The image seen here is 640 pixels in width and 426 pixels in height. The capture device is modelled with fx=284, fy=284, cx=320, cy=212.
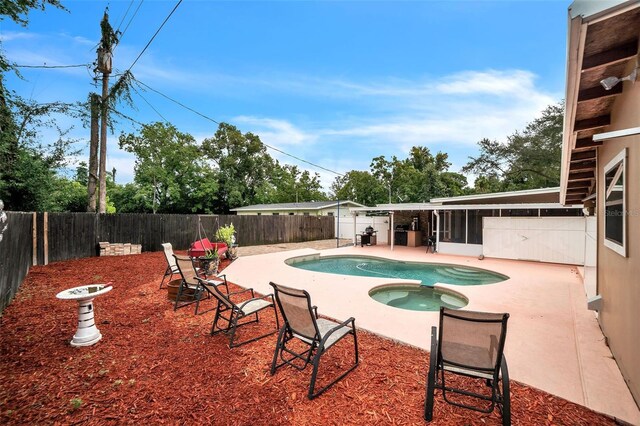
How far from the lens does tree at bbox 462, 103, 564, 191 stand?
20406mm

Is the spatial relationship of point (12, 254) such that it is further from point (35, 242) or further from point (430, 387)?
point (430, 387)

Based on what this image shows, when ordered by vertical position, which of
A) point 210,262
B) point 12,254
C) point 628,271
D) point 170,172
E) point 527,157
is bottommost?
point 210,262

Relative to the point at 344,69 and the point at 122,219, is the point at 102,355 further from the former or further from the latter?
the point at 344,69

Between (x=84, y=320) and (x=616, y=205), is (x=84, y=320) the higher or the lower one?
the lower one

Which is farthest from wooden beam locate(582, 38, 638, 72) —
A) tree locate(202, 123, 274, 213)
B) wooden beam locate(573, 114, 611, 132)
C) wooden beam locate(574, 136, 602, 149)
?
tree locate(202, 123, 274, 213)

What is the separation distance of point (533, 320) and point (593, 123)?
2941 millimetres

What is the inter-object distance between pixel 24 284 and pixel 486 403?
884 centimetres

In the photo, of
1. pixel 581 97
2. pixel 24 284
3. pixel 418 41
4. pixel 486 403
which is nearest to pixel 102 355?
pixel 486 403

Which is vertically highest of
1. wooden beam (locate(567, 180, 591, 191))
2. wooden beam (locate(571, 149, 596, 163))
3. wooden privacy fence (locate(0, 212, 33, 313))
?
wooden beam (locate(571, 149, 596, 163))

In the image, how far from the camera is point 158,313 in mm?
4719

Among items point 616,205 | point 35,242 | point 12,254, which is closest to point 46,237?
point 35,242

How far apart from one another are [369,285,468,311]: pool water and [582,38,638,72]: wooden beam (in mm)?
4600

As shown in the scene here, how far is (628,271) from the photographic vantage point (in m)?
2.62

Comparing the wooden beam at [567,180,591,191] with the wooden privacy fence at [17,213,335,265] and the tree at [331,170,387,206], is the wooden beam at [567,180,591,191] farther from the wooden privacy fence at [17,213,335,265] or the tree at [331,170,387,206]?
the tree at [331,170,387,206]
